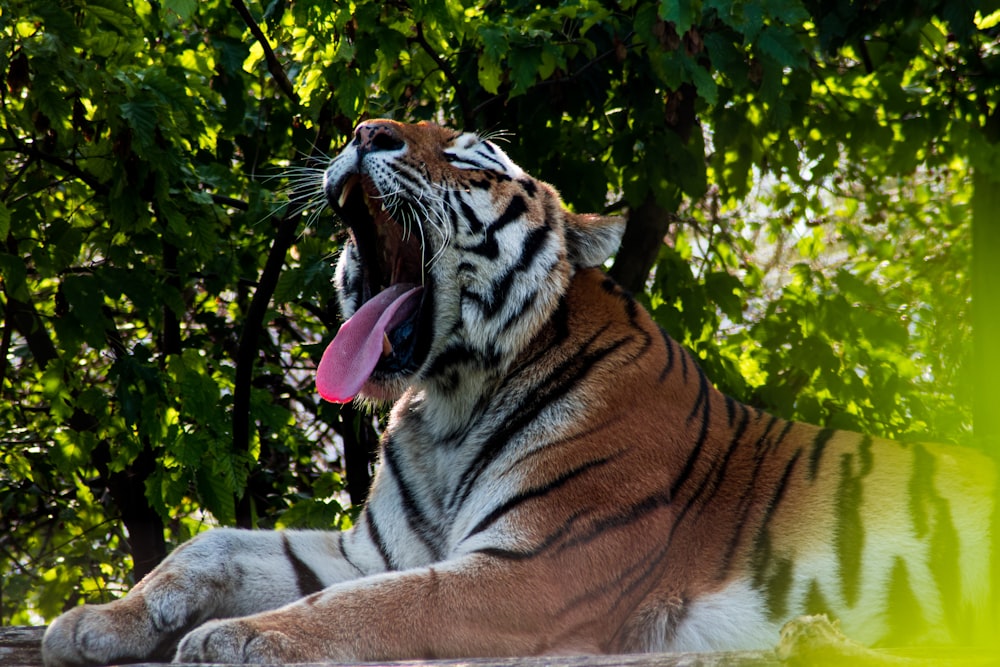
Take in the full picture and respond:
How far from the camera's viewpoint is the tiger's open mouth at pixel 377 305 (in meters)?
3.23

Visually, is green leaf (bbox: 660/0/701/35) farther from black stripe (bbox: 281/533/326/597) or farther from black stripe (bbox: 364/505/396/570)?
black stripe (bbox: 281/533/326/597)

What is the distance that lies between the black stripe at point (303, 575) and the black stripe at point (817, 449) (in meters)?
1.37

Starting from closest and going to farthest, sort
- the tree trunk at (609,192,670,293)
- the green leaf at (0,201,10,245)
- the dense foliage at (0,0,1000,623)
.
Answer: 1. the green leaf at (0,201,10,245)
2. the dense foliage at (0,0,1000,623)
3. the tree trunk at (609,192,670,293)

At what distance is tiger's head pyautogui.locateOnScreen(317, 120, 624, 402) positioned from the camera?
3295mm

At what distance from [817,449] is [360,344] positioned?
131cm

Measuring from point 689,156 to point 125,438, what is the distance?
2484 mm

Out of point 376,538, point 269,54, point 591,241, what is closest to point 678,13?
point 591,241

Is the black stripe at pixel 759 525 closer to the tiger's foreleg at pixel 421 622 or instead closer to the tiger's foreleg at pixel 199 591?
the tiger's foreleg at pixel 421 622

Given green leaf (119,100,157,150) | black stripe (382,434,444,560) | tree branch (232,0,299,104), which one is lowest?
black stripe (382,434,444,560)

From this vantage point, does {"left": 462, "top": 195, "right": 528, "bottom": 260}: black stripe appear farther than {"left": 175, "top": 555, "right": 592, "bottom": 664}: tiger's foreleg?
Yes

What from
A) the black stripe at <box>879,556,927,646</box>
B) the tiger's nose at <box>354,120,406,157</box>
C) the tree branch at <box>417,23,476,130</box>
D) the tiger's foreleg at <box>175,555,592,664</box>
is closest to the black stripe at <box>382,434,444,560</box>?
the tiger's foreleg at <box>175,555,592,664</box>

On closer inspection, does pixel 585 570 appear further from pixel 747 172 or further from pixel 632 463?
pixel 747 172

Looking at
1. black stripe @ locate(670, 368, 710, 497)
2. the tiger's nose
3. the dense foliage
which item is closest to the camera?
black stripe @ locate(670, 368, 710, 497)

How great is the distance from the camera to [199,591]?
2949 mm
